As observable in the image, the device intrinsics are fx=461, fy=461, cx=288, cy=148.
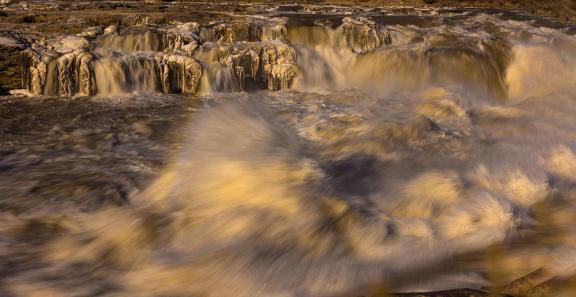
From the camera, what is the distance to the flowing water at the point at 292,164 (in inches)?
108

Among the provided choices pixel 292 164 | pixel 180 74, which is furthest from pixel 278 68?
pixel 292 164

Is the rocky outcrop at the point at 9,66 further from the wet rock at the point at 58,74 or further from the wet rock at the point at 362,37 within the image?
the wet rock at the point at 362,37

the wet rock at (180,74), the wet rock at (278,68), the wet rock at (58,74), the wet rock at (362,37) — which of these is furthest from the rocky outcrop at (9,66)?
the wet rock at (362,37)

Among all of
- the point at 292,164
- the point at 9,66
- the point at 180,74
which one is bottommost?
the point at 292,164

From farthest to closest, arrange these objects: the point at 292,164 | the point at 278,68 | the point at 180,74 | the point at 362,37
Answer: the point at 362,37
the point at 278,68
the point at 180,74
the point at 292,164

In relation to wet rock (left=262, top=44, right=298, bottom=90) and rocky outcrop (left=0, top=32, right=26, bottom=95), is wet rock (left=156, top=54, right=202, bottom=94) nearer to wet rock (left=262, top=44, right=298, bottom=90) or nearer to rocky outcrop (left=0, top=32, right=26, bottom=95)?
wet rock (left=262, top=44, right=298, bottom=90)

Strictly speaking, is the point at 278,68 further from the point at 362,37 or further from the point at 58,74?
the point at 58,74

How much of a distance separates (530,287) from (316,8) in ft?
29.2

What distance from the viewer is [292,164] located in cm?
392

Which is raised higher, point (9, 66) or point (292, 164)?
point (9, 66)

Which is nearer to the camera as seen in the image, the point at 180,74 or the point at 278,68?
the point at 180,74

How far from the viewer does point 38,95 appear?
20.4 ft

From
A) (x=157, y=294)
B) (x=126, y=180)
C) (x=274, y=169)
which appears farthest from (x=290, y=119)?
(x=157, y=294)

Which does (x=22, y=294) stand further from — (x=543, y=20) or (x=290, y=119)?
(x=543, y=20)
